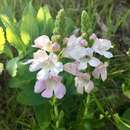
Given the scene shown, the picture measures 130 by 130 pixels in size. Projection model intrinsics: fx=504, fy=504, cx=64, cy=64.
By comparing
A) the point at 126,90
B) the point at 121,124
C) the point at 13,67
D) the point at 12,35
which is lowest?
the point at 121,124

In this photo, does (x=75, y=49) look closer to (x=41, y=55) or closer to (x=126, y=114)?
(x=41, y=55)

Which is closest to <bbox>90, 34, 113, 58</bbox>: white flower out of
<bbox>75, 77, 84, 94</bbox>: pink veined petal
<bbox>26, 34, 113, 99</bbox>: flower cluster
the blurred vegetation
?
<bbox>26, 34, 113, 99</bbox>: flower cluster

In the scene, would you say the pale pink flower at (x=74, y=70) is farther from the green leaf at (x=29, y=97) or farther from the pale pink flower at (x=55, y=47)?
the green leaf at (x=29, y=97)

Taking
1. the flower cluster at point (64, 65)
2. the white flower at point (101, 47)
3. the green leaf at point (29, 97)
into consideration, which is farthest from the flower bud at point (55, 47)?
the green leaf at point (29, 97)

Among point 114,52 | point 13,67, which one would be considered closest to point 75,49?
point 13,67

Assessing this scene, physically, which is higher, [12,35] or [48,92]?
[12,35]

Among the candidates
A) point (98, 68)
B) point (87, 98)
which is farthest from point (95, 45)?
point (87, 98)

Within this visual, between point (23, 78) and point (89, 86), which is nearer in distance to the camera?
point (89, 86)
